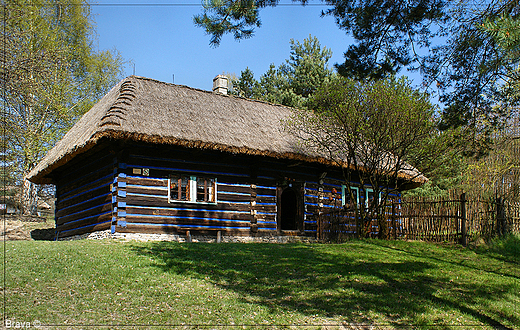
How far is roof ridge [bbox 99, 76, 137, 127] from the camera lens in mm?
11238

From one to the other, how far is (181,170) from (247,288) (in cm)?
647

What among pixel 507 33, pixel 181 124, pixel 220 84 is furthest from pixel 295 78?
pixel 507 33

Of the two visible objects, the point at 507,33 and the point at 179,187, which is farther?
the point at 179,187

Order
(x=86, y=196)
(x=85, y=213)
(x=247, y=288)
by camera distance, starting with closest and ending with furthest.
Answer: (x=247, y=288) < (x=85, y=213) < (x=86, y=196)

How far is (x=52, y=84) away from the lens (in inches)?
845

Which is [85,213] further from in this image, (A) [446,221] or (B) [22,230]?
(A) [446,221]

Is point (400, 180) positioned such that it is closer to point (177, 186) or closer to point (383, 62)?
point (177, 186)

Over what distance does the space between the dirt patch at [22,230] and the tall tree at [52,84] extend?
351cm

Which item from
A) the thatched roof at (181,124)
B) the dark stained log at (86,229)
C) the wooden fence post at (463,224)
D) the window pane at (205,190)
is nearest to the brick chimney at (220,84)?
the thatched roof at (181,124)

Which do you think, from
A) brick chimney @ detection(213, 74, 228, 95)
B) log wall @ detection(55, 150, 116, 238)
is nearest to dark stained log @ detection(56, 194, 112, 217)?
log wall @ detection(55, 150, 116, 238)

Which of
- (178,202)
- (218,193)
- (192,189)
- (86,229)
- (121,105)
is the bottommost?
(86,229)

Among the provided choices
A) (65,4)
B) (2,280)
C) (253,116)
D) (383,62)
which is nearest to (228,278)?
(2,280)

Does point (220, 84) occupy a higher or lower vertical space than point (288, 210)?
higher

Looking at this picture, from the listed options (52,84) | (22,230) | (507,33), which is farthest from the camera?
(52,84)
